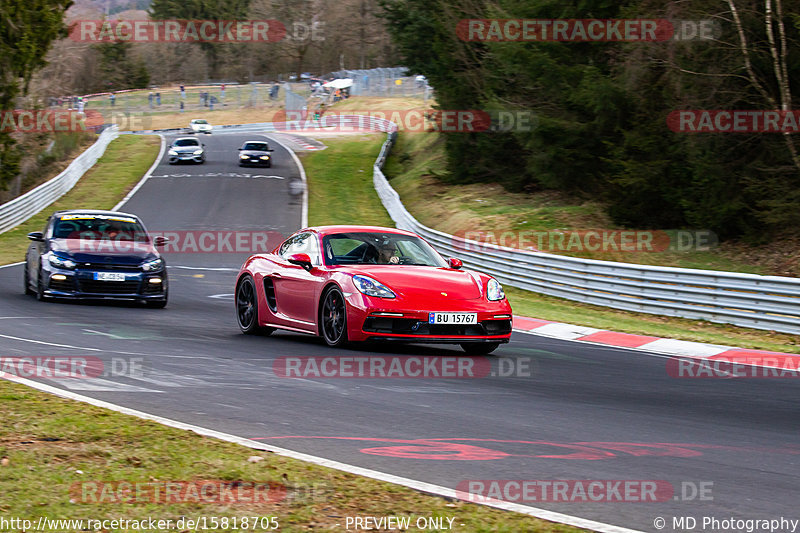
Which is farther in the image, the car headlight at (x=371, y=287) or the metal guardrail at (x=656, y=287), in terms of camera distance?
the metal guardrail at (x=656, y=287)

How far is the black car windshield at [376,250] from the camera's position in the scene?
10961mm

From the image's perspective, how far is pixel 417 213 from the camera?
36906 mm

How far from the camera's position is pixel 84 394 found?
7.27 m

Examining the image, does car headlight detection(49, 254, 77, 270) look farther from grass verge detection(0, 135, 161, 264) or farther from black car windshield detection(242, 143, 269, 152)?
black car windshield detection(242, 143, 269, 152)

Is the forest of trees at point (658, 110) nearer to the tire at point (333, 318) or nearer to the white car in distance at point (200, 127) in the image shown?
the tire at point (333, 318)

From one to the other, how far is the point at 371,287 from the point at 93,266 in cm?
651

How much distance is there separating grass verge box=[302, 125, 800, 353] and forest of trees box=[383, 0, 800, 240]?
12.0 feet

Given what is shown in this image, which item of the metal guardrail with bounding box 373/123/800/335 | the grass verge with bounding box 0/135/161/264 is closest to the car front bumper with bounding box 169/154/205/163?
the grass verge with bounding box 0/135/161/264

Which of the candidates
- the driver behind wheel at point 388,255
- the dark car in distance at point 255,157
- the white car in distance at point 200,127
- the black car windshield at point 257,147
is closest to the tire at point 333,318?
the driver behind wheel at point 388,255

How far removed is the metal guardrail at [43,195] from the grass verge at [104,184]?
211 millimetres

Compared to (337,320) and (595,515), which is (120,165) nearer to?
(337,320)

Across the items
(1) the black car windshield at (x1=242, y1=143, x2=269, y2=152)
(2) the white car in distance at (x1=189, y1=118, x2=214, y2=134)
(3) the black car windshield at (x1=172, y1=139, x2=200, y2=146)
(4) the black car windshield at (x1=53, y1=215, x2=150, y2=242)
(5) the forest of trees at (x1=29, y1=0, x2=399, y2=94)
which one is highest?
(5) the forest of trees at (x1=29, y1=0, x2=399, y2=94)

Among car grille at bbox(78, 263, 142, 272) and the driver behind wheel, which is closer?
the driver behind wheel

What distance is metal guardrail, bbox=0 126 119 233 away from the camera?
106ft
